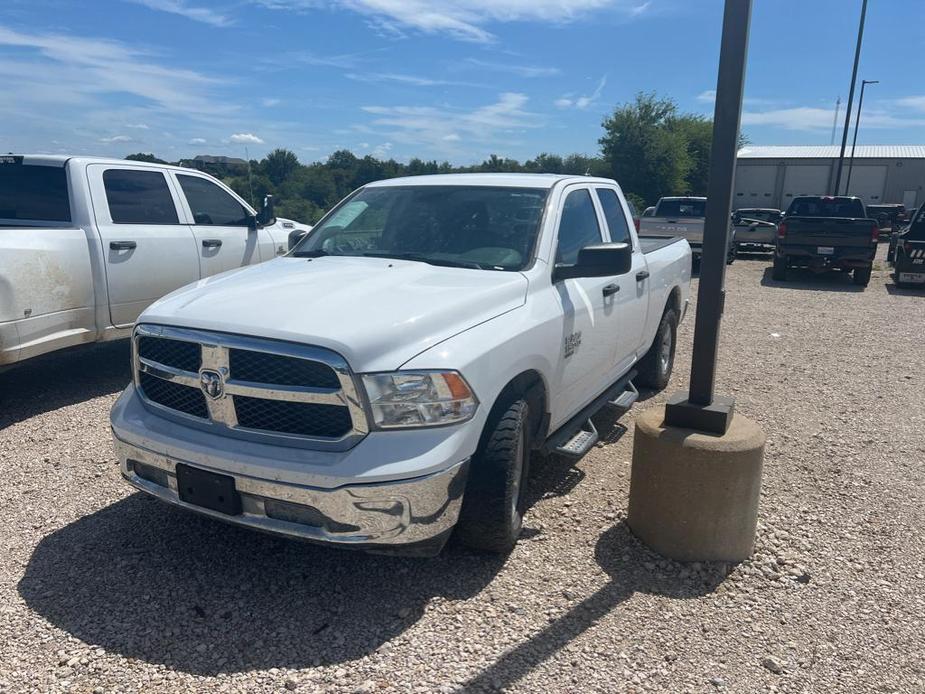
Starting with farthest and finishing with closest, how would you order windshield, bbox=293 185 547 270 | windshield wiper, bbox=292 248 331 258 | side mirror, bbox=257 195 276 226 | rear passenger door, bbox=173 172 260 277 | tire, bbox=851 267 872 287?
tire, bbox=851 267 872 287, side mirror, bbox=257 195 276 226, rear passenger door, bbox=173 172 260 277, windshield wiper, bbox=292 248 331 258, windshield, bbox=293 185 547 270

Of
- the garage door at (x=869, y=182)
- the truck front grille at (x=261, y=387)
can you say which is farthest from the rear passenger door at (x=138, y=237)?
the garage door at (x=869, y=182)

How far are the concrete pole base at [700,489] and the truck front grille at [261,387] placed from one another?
5.20ft

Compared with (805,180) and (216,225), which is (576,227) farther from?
(805,180)

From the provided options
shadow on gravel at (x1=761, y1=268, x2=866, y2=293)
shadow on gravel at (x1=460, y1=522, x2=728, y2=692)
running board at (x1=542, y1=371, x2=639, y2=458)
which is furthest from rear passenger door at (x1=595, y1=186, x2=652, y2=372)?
shadow on gravel at (x1=761, y1=268, x2=866, y2=293)

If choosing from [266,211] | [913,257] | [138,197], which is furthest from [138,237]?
[913,257]

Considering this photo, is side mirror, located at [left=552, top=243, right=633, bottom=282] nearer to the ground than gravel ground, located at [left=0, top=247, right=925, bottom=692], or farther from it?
farther from it

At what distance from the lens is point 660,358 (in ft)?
20.6

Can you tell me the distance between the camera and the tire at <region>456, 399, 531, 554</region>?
314 cm

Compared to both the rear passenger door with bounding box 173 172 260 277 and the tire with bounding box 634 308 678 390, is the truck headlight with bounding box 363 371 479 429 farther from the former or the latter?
the rear passenger door with bounding box 173 172 260 277

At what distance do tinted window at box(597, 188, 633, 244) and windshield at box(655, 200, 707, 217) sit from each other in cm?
1226

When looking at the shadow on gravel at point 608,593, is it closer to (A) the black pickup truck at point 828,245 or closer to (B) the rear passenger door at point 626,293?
(B) the rear passenger door at point 626,293

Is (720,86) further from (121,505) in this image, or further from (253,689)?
(121,505)

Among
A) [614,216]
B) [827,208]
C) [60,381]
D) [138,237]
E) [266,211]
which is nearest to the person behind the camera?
[614,216]

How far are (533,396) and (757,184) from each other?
57812mm
